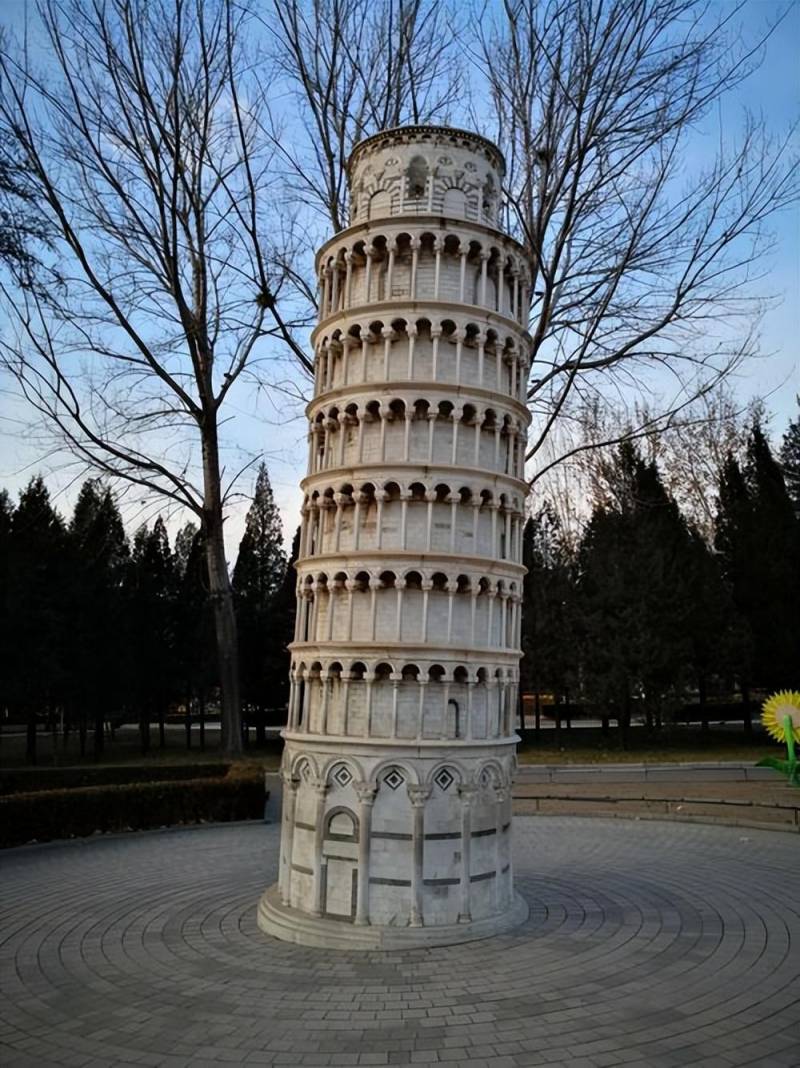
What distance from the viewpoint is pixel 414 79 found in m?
27.3

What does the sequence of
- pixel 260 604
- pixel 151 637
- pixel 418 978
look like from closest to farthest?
pixel 418 978 < pixel 151 637 < pixel 260 604

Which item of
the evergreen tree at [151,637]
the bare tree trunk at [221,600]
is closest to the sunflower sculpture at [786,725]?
the bare tree trunk at [221,600]

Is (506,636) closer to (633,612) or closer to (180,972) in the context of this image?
(180,972)

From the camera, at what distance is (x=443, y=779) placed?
44.3 ft

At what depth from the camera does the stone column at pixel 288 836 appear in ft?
45.6

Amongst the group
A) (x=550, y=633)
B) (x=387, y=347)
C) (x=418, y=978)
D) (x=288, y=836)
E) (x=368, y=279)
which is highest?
(x=368, y=279)

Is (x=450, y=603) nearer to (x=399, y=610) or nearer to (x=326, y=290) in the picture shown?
(x=399, y=610)

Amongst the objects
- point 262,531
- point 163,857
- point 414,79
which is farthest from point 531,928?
point 262,531

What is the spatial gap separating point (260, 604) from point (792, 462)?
114 feet

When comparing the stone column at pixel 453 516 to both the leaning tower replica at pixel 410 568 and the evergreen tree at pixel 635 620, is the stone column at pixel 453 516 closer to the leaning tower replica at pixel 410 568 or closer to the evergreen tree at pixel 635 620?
the leaning tower replica at pixel 410 568

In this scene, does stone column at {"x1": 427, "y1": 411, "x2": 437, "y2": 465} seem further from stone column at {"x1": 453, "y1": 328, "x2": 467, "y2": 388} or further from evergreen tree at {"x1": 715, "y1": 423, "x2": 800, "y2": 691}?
evergreen tree at {"x1": 715, "y1": 423, "x2": 800, "y2": 691}

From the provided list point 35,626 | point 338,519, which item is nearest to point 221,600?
point 35,626

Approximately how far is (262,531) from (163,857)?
37.8m

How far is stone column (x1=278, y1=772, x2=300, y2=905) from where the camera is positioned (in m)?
13.9
